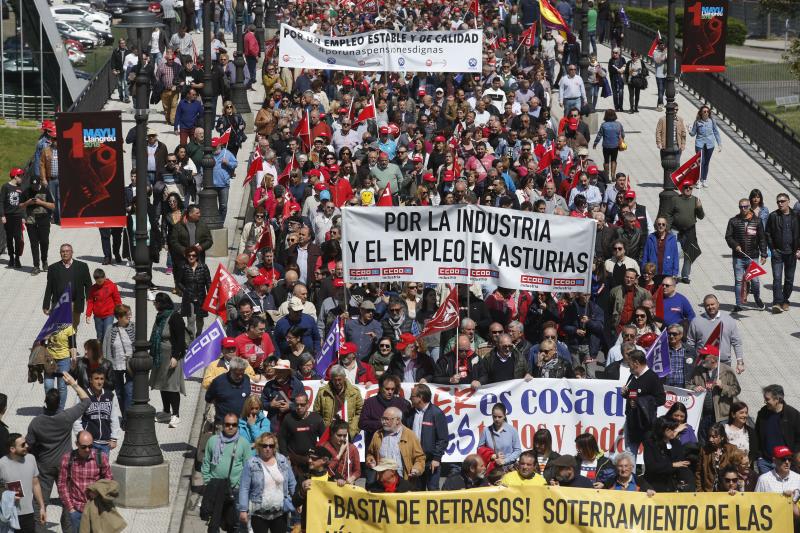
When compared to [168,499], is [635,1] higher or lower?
higher

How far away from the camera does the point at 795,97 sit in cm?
5144

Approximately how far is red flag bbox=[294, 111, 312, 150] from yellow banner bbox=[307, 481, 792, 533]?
16.5 meters

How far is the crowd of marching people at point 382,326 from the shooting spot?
1683cm

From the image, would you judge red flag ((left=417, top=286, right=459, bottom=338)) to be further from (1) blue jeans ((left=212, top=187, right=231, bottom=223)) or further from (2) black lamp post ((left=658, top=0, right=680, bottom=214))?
(1) blue jeans ((left=212, top=187, right=231, bottom=223))

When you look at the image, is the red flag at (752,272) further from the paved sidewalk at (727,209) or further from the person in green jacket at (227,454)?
the person in green jacket at (227,454)

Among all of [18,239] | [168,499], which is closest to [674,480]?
[168,499]

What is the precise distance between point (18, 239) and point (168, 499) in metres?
10.2

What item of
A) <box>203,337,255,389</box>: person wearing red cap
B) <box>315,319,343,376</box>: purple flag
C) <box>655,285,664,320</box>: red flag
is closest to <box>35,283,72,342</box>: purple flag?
<box>203,337,255,389</box>: person wearing red cap

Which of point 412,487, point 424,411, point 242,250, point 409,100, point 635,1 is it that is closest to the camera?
point 412,487

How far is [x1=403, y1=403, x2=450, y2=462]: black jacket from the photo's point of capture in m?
17.8

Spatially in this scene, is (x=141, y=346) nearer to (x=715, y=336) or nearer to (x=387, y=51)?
(x=715, y=336)

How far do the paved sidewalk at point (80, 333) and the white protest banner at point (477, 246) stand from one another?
2.81 m

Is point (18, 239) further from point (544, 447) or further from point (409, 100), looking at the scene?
point (544, 447)

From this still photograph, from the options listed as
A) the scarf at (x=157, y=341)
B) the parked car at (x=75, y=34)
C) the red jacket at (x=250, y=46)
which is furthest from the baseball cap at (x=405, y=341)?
the parked car at (x=75, y=34)
